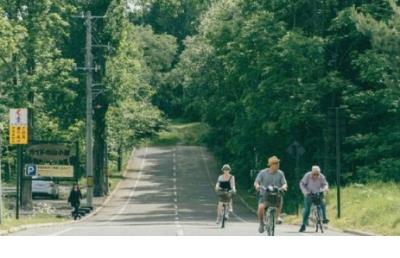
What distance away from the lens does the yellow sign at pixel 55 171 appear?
43406mm

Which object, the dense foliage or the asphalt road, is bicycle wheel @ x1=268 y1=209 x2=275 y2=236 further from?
the dense foliage

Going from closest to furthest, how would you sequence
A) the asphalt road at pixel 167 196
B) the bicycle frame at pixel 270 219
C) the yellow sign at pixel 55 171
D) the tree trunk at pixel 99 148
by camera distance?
the bicycle frame at pixel 270 219 < the asphalt road at pixel 167 196 < the yellow sign at pixel 55 171 < the tree trunk at pixel 99 148

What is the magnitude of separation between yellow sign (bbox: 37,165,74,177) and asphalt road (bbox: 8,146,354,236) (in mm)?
2465

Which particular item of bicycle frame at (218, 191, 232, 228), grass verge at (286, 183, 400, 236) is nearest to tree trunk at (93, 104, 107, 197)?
grass verge at (286, 183, 400, 236)

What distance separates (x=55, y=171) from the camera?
43.6 meters

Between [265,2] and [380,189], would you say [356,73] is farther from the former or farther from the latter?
[380,189]

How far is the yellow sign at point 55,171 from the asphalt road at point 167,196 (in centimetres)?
247

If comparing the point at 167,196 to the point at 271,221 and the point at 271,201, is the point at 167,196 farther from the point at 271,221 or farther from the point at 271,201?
the point at 271,201

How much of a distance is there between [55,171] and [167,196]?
75.1 feet

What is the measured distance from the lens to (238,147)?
5569 centimetres

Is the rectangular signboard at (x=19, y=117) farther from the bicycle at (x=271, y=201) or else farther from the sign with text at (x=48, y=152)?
the sign with text at (x=48, y=152)

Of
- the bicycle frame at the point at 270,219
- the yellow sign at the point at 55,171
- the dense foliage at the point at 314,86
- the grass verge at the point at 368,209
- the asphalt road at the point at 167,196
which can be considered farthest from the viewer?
the dense foliage at the point at 314,86

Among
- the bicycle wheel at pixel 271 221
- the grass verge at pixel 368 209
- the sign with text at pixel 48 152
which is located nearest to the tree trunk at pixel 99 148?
the sign with text at pixel 48 152

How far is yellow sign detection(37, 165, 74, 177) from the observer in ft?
142
